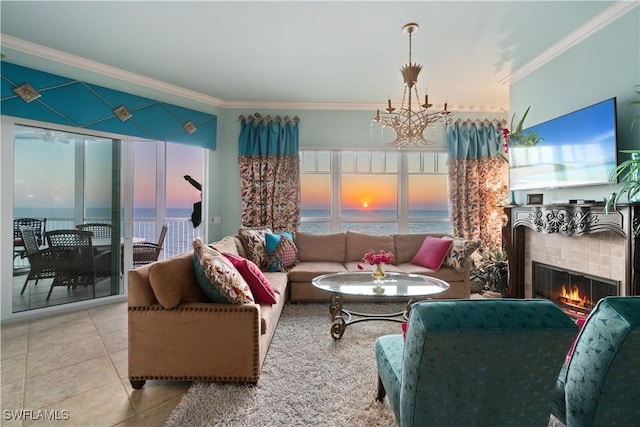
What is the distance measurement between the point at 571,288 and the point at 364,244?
2.24m

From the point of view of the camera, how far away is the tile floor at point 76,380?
1688mm

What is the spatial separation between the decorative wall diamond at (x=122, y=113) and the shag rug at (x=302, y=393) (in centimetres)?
323

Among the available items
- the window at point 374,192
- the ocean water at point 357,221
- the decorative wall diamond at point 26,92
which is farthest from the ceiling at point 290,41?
the ocean water at point 357,221

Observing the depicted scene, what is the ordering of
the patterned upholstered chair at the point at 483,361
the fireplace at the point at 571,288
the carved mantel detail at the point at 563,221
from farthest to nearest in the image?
the fireplace at the point at 571,288
the carved mantel detail at the point at 563,221
the patterned upholstered chair at the point at 483,361

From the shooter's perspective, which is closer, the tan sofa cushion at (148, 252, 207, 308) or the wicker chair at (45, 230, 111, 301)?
the tan sofa cushion at (148, 252, 207, 308)

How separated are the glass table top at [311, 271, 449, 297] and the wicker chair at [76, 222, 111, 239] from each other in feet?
8.76

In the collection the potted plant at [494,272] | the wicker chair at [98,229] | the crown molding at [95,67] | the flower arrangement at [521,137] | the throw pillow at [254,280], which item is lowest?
the potted plant at [494,272]

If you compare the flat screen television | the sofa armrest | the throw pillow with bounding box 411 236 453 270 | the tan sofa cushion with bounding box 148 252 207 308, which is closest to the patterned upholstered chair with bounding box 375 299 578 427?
the sofa armrest

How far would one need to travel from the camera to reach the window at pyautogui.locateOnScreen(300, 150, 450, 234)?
491 cm

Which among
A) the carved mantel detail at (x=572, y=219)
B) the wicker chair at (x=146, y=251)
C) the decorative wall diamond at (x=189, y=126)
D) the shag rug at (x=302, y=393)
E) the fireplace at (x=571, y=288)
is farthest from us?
the wicker chair at (x=146, y=251)

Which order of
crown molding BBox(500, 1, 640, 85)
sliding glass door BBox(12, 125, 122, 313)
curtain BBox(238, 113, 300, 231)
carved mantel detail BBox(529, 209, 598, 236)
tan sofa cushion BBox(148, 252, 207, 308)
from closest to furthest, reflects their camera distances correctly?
tan sofa cushion BBox(148, 252, 207, 308) → crown molding BBox(500, 1, 640, 85) → carved mantel detail BBox(529, 209, 598, 236) → sliding glass door BBox(12, 125, 122, 313) → curtain BBox(238, 113, 300, 231)

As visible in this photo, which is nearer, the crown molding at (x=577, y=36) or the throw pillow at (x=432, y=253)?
the crown molding at (x=577, y=36)

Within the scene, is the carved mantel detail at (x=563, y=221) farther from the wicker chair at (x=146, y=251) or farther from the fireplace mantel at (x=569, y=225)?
the wicker chair at (x=146, y=251)

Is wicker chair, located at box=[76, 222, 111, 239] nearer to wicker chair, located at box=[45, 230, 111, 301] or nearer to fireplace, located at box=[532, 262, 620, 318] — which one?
wicker chair, located at box=[45, 230, 111, 301]
